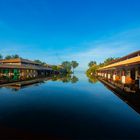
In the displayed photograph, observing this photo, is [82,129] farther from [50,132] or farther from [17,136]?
[17,136]

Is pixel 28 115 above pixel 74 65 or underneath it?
underneath

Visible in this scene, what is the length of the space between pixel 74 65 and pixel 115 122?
16000cm

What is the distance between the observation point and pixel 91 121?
7676mm

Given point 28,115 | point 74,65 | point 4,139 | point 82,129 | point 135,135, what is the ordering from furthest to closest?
1. point 74,65
2. point 28,115
3. point 82,129
4. point 135,135
5. point 4,139

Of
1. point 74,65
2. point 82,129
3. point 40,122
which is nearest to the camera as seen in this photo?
point 82,129

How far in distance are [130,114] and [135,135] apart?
313 centimetres

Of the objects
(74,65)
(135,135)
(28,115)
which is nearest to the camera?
(135,135)

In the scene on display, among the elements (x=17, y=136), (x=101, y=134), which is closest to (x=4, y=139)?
(x=17, y=136)

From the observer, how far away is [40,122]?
24.4 feet

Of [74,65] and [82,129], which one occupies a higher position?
[74,65]

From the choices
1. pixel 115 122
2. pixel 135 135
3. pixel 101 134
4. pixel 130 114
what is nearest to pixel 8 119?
pixel 101 134

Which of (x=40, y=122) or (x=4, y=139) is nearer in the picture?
(x=4, y=139)

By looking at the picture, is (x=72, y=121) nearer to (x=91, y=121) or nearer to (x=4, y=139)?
(x=91, y=121)

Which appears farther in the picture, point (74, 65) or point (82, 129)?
point (74, 65)
